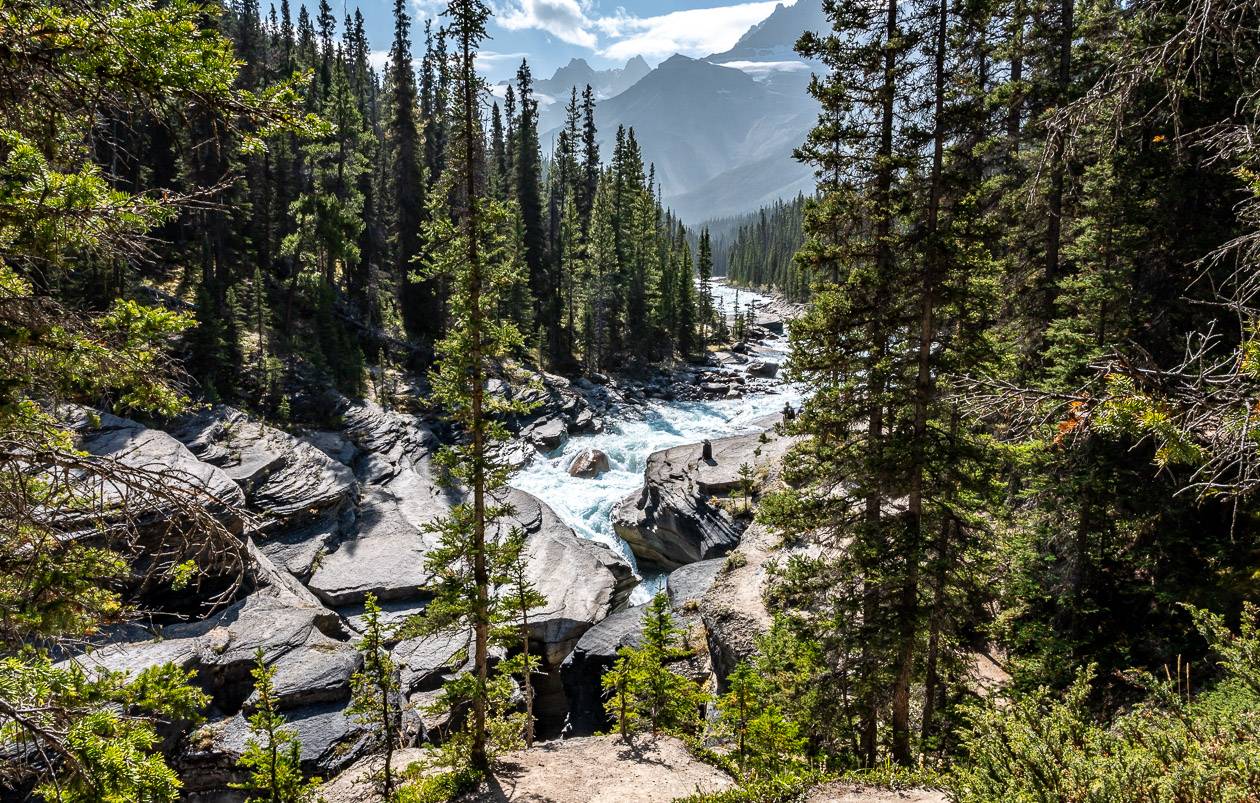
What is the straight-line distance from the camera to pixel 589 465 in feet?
108

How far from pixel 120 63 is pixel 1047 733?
360 inches

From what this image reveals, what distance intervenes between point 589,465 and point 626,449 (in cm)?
375

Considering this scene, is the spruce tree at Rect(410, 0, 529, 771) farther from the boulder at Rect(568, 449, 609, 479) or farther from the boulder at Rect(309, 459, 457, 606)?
the boulder at Rect(568, 449, 609, 479)

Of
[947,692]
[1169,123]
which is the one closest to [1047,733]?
[947,692]

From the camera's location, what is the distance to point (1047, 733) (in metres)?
5.42

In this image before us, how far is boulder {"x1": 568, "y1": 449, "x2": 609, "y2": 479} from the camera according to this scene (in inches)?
Answer: 1291

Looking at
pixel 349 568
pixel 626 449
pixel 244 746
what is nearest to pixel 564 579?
pixel 349 568

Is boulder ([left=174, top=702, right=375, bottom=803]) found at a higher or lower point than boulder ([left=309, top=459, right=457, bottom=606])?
lower

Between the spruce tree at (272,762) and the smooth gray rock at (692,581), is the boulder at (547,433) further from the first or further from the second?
the spruce tree at (272,762)

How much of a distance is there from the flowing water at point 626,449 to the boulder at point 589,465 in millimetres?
348

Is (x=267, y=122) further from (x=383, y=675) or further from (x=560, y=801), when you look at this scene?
(x=560, y=801)

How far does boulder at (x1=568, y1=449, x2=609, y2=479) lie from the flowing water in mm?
348

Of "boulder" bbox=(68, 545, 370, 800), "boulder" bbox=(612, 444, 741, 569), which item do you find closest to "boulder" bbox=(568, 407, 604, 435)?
"boulder" bbox=(612, 444, 741, 569)

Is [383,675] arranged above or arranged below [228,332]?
below
